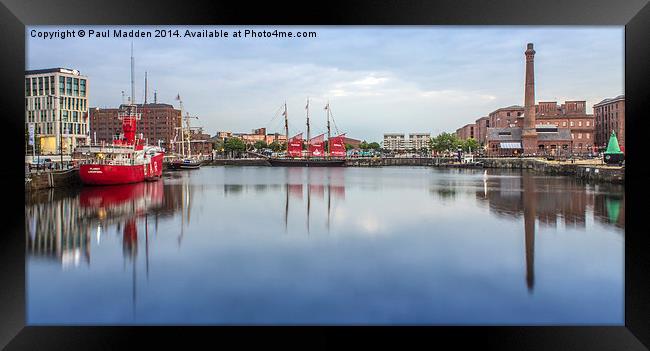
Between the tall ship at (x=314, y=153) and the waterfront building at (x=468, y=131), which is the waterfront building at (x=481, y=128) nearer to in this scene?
the waterfront building at (x=468, y=131)

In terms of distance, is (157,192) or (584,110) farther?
(584,110)

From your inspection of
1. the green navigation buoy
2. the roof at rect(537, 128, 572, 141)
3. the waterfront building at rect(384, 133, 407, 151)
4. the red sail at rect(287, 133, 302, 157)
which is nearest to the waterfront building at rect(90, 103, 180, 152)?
the red sail at rect(287, 133, 302, 157)

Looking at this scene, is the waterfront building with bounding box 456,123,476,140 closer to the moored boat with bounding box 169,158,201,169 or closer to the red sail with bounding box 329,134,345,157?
the red sail with bounding box 329,134,345,157

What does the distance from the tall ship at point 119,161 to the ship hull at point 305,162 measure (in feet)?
99.2

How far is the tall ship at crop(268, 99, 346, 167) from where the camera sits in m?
54.9

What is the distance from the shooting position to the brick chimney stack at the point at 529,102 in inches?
1688

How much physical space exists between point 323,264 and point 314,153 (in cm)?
4965

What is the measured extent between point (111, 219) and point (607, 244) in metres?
10.3

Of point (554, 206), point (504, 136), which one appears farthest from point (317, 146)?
point (554, 206)

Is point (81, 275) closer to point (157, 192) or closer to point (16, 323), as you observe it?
point (16, 323)

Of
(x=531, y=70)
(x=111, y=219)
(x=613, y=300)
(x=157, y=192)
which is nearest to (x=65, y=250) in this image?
(x=111, y=219)

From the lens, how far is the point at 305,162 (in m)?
54.7

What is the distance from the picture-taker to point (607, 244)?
8.70 meters
